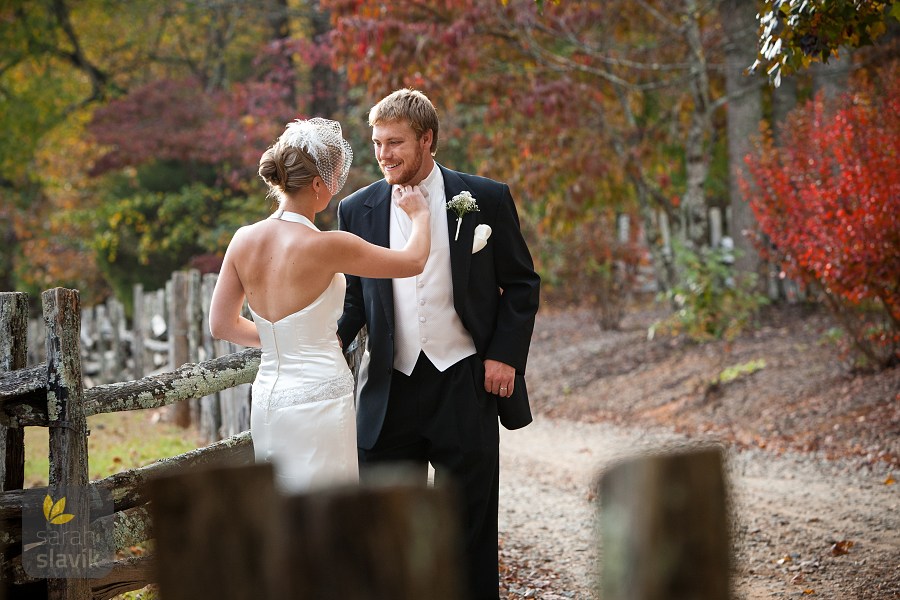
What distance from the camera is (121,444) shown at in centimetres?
1030

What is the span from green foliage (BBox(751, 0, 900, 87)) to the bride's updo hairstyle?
2.30m

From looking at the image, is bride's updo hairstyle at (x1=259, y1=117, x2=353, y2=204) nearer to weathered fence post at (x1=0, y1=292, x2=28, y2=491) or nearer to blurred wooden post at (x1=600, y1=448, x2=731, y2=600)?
weathered fence post at (x1=0, y1=292, x2=28, y2=491)

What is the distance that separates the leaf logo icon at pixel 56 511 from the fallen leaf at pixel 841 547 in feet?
13.3

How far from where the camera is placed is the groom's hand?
13.4 feet

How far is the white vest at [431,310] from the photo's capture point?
407cm

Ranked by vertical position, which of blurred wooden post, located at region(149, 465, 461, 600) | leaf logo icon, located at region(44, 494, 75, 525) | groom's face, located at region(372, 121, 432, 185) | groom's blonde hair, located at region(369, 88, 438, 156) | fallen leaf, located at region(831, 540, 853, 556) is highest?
groom's blonde hair, located at region(369, 88, 438, 156)

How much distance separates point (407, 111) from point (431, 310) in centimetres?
82

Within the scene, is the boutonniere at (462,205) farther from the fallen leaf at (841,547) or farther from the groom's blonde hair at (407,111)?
the fallen leaf at (841,547)

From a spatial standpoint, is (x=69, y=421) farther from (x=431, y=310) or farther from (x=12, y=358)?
(x=431, y=310)

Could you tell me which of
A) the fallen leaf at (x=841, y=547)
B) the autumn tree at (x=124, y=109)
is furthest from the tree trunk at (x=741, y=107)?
the fallen leaf at (x=841, y=547)

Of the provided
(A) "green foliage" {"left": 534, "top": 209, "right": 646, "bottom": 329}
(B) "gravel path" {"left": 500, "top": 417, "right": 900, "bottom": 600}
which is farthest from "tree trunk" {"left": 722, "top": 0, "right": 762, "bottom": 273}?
(B) "gravel path" {"left": 500, "top": 417, "right": 900, "bottom": 600}

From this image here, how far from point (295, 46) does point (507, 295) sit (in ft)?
43.0

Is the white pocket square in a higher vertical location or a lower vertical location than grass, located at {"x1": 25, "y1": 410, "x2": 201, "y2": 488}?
higher

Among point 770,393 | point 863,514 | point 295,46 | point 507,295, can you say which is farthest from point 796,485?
point 295,46
